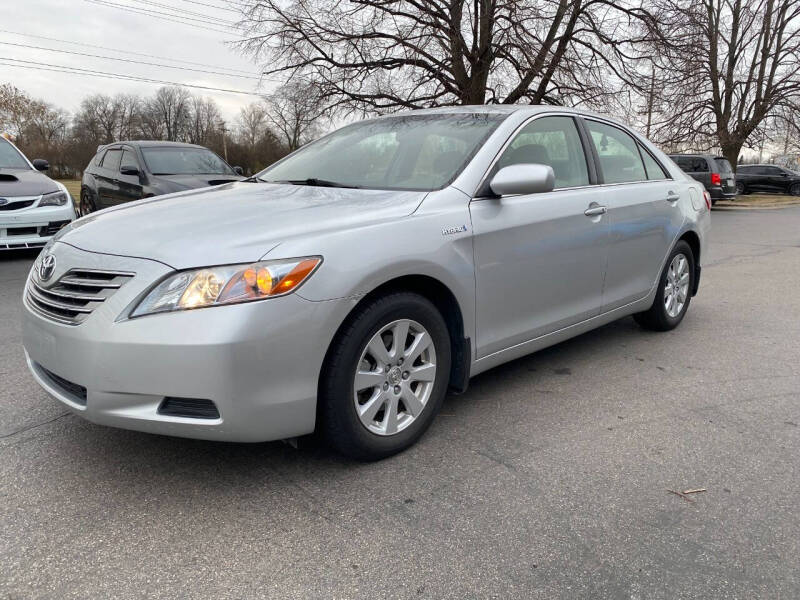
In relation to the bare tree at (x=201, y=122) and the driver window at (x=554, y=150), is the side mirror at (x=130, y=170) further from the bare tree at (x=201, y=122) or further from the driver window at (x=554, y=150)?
the bare tree at (x=201, y=122)

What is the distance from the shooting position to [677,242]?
15.6 feet

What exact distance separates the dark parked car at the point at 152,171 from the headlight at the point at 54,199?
3.47 feet

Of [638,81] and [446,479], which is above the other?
[638,81]

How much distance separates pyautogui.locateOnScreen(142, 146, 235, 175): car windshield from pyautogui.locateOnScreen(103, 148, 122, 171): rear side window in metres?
0.70

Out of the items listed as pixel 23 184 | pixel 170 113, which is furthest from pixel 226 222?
pixel 170 113

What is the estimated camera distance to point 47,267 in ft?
8.98

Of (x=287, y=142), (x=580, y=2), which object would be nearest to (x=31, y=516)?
(x=580, y=2)

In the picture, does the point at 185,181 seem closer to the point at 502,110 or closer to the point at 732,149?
the point at 502,110

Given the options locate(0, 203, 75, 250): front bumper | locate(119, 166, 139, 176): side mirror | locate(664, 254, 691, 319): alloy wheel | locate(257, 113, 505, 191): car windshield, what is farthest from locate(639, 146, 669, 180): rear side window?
locate(119, 166, 139, 176): side mirror

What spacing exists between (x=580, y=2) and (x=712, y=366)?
15424mm

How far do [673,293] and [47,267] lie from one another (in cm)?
417

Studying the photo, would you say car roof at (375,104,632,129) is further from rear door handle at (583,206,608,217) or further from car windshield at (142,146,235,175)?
car windshield at (142,146,235,175)

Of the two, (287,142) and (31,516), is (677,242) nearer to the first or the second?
(31,516)

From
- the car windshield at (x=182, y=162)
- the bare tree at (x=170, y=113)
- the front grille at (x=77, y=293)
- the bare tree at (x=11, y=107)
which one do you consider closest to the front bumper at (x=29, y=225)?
the car windshield at (x=182, y=162)
